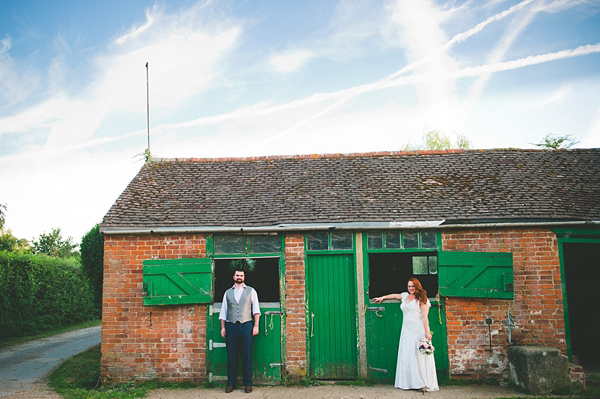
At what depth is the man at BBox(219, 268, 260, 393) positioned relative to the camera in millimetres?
7625

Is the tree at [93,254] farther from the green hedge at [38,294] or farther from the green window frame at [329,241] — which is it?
the green window frame at [329,241]

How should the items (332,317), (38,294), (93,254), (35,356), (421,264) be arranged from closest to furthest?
(332,317)
(421,264)
(35,356)
(93,254)
(38,294)

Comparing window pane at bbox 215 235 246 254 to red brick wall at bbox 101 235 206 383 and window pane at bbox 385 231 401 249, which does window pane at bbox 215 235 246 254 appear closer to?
red brick wall at bbox 101 235 206 383

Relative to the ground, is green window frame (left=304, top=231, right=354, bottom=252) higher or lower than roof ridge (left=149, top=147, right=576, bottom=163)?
lower

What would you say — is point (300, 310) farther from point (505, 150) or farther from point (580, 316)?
point (580, 316)

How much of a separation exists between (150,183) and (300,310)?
4.62m

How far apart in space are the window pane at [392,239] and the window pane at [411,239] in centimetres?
15

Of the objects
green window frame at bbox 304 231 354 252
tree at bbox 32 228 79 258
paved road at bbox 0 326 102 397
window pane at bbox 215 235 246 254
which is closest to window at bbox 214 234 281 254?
window pane at bbox 215 235 246 254

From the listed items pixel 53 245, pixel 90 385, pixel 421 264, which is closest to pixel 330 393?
pixel 421 264

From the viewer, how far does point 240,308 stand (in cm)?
762

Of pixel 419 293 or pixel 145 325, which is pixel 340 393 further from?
pixel 145 325

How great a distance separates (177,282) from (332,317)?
9.51 feet

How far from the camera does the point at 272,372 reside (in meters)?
8.03

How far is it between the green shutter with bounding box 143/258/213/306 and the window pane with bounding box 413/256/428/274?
15.5ft
